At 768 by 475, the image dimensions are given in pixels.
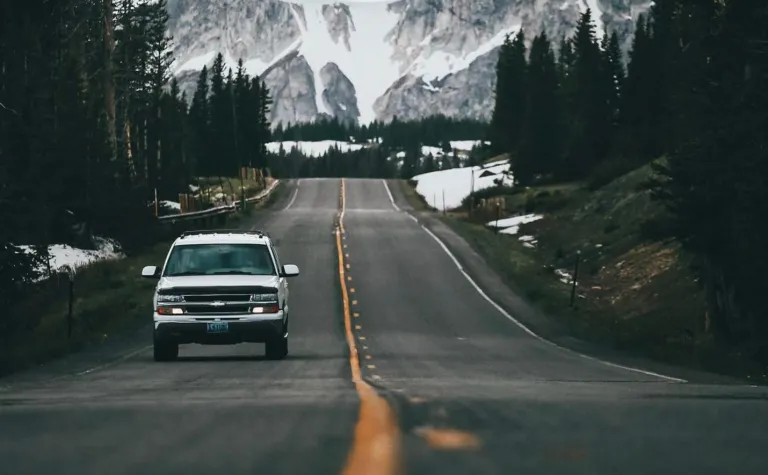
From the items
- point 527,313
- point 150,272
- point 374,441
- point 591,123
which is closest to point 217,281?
point 150,272

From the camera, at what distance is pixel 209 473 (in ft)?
20.3

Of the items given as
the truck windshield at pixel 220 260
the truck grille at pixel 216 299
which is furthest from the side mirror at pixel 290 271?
the truck grille at pixel 216 299

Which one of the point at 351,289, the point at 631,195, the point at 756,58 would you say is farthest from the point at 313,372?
the point at 631,195

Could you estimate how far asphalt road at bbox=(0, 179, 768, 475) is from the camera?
21.5ft

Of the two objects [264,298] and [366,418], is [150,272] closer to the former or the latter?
[264,298]

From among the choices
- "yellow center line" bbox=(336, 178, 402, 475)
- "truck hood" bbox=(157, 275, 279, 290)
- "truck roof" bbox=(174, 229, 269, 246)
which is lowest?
"truck hood" bbox=(157, 275, 279, 290)

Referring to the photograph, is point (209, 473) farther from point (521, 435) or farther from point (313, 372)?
point (313, 372)

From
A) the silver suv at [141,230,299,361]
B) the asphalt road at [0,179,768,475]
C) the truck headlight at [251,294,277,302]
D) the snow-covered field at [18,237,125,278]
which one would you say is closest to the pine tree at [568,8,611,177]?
the snow-covered field at [18,237,125,278]

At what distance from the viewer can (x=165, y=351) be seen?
2006 cm

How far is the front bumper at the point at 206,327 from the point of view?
19141 millimetres

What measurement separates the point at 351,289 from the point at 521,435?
3294 centimetres

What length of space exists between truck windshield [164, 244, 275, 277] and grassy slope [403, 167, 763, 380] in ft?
25.7

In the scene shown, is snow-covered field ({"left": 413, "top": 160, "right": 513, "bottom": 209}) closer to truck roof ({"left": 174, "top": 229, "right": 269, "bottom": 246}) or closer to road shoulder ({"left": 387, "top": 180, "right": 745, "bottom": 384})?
road shoulder ({"left": 387, "top": 180, "right": 745, "bottom": 384})

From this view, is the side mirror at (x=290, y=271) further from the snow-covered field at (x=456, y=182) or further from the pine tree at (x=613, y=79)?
the pine tree at (x=613, y=79)
